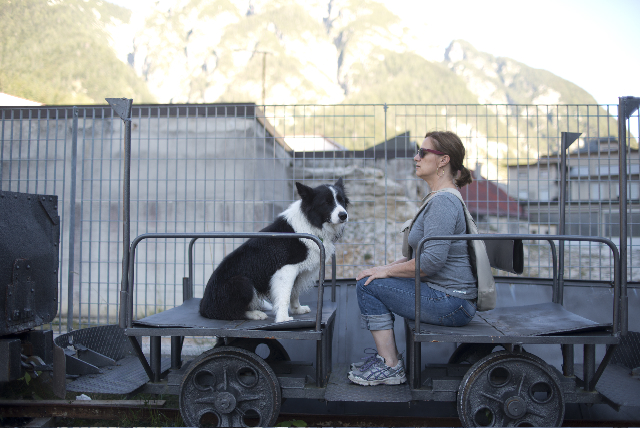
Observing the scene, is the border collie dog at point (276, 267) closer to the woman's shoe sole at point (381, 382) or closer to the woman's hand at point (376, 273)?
the woman's hand at point (376, 273)

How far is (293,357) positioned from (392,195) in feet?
8.18

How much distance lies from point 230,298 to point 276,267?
1.19 feet

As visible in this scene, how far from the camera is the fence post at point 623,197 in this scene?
243 cm

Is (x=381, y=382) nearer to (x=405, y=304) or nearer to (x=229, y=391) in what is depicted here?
(x=405, y=304)

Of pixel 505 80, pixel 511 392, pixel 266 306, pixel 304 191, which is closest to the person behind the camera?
pixel 511 392

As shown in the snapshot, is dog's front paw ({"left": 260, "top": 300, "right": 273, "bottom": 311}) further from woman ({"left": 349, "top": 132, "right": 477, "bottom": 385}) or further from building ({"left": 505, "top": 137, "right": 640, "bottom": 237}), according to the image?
building ({"left": 505, "top": 137, "right": 640, "bottom": 237})

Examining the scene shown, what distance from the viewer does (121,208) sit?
5.26 metres

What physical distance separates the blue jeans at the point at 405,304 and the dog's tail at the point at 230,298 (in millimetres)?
750

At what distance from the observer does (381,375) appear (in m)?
2.71

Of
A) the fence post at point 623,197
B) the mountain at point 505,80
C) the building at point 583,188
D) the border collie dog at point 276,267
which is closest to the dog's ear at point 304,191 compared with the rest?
the border collie dog at point 276,267

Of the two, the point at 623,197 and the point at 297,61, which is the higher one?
the point at 297,61

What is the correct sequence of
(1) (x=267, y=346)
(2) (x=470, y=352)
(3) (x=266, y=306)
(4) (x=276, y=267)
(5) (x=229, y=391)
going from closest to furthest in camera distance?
1. (5) (x=229, y=391)
2. (4) (x=276, y=267)
3. (2) (x=470, y=352)
4. (3) (x=266, y=306)
5. (1) (x=267, y=346)

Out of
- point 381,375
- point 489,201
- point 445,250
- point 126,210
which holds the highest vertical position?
point 489,201

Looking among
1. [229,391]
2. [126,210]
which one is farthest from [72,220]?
[229,391]
